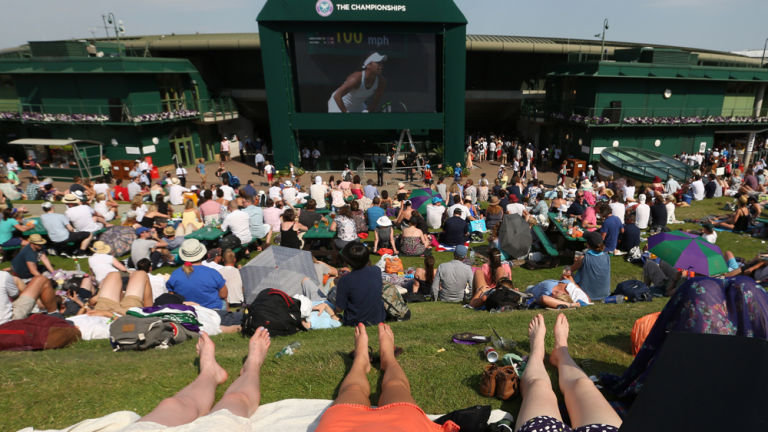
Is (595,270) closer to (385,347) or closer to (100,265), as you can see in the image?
(385,347)

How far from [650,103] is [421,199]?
2145 cm

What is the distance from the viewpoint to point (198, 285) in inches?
261

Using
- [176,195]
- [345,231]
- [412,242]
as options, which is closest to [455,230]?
[412,242]

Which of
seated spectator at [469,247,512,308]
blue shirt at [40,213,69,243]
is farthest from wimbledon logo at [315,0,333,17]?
seated spectator at [469,247,512,308]

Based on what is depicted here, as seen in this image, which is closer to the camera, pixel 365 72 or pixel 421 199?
pixel 421 199

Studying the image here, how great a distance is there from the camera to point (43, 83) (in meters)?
24.2

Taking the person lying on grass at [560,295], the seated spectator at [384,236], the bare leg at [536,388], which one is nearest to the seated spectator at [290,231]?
the seated spectator at [384,236]

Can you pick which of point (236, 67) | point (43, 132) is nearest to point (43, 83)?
point (43, 132)

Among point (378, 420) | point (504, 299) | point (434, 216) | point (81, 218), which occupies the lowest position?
point (434, 216)

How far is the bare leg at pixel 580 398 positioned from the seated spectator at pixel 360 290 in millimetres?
2424

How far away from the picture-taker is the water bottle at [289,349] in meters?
4.73

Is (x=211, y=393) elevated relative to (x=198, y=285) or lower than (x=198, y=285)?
elevated

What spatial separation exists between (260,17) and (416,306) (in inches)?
833

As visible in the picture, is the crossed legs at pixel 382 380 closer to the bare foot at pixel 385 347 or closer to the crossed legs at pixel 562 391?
the bare foot at pixel 385 347
